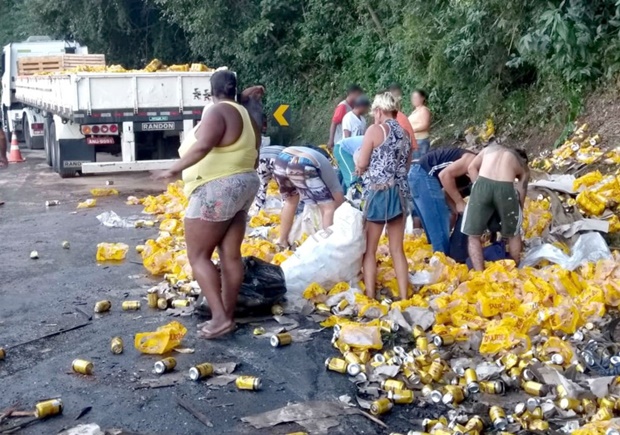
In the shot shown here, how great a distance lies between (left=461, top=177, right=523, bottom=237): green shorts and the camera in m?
7.20

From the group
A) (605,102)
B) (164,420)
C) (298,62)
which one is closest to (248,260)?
(164,420)

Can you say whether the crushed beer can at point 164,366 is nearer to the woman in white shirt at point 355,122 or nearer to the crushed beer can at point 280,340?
the crushed beer can at point 280,340

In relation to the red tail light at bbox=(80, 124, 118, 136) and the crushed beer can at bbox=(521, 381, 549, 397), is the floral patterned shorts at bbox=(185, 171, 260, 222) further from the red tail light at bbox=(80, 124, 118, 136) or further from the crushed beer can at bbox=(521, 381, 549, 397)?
the red tail light at bbox=(80, 124, 118, 136)

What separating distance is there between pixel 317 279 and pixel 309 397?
201cm

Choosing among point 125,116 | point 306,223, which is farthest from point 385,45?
point 306,223

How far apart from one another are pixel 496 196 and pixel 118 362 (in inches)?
133

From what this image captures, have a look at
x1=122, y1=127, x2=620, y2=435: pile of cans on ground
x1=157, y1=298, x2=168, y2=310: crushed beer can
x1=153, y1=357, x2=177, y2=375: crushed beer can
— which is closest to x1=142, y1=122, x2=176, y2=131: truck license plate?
x1=122, y1=127, x2=620, y2=435: pile of cans on ground

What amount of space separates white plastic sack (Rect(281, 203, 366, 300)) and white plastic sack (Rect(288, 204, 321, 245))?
1159mm

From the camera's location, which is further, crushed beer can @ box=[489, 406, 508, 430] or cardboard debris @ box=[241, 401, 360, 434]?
cardboard debris @ box=[241, 401, 360, 434]

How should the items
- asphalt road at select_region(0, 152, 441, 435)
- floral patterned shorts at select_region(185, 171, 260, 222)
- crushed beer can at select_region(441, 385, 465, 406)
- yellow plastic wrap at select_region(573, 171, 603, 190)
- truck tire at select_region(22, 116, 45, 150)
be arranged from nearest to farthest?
1. asphalt road at select_region(0, 152, 441, 435)
2. crushed beer can at select_region(441, 385, 465, 406)
3. floral patterned shorts at select_region(185, 171, 260, 222)
4. yellow plastic wrap at select_region(573, 171, 603, 190)
5. truck tire at select_region(22, 116, 45, 150)

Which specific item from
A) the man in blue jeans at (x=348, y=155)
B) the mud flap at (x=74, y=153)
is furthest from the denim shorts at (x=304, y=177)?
the mud flap at (x=74, y=153)

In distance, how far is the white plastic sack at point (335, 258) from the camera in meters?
7.16

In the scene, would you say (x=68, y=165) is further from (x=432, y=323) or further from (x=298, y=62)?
(x=432, y=323)

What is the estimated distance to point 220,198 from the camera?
6141 mm
